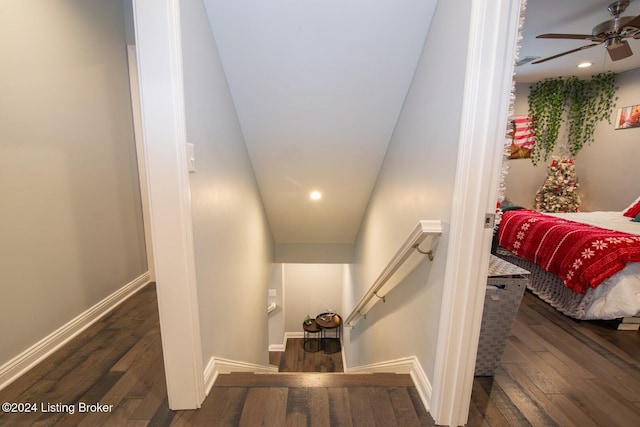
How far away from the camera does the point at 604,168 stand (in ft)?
14.6

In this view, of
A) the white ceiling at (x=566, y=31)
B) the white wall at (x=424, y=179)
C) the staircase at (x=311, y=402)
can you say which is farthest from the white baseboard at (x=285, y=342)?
the white ceiling at (x=566, y=31)

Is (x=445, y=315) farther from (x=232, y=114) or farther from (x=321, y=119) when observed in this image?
(x=232, y=114)

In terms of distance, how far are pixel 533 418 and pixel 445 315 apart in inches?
30.6

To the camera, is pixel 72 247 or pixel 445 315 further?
pixel 72 247

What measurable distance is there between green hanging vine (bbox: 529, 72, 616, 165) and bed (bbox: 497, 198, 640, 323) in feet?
7.22

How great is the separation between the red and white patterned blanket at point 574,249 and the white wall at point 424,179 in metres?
1.54

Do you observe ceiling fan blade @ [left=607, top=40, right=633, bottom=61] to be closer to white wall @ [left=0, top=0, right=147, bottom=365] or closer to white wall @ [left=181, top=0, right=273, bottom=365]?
white wall @ [left=181, top=0, right=273, bottom=365]

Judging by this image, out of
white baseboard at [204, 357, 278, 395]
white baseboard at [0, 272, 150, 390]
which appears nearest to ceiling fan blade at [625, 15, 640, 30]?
white baseboard at [204, 357, 278, 395]

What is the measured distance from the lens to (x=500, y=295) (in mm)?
1506

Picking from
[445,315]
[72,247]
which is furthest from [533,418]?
[72,247]

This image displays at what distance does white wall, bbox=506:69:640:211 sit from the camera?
13.3 feet

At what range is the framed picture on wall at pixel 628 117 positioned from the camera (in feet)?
13.1

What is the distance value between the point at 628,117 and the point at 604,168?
0.78 m

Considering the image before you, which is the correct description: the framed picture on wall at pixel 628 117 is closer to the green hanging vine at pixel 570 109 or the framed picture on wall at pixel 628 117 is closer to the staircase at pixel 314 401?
the green hanging vine at pixel 570 109
